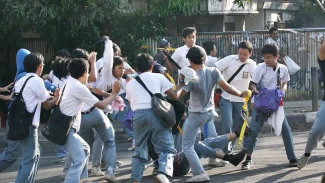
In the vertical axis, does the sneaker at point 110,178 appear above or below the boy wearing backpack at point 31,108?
below

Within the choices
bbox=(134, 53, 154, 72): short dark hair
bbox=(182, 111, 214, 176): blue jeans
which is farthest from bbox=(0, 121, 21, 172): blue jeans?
bbox=(182, 111, 214, 176): blue jeans

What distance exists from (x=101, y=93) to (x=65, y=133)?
4.49ft

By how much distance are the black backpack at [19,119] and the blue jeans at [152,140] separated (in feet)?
4.11

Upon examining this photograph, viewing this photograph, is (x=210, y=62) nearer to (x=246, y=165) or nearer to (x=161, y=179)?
(x=246, y=165)

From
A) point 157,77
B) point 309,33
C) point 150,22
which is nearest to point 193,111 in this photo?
point 157,77

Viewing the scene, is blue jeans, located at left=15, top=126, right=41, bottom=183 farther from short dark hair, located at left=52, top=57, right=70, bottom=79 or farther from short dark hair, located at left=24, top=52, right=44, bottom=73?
short dark hair, located at left=52, top=57, right=70, bottom=79

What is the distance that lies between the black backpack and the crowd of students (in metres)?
0.06

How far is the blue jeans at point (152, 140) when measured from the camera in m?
8.35

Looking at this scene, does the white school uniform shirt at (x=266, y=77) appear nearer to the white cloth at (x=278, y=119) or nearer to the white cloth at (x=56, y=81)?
the white cloth at (x=278, y=119)

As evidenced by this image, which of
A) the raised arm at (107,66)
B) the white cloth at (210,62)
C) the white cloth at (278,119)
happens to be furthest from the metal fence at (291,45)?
the white cloth at (278,119)

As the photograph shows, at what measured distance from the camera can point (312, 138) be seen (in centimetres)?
880

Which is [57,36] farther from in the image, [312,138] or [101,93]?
[312,138]

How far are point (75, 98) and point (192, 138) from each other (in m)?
1.60

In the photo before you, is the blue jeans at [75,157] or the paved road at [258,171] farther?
the paved road at [258,171]
